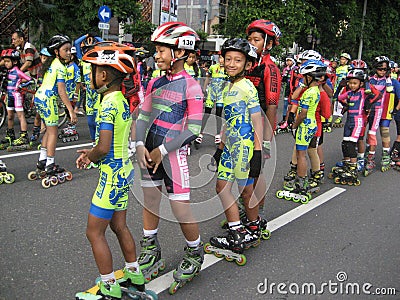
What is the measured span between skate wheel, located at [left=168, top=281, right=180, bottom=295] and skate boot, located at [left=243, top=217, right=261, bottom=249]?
1.06 m

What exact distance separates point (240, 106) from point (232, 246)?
4.61 feet

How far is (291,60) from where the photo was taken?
13.7m

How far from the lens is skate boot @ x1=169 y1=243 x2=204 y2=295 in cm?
341

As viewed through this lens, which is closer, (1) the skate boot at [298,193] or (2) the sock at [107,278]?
(2) the sock at [107,278]

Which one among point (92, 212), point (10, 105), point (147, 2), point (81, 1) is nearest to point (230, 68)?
point (92, 212)

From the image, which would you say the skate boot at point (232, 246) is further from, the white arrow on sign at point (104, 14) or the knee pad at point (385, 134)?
the white arrow on sign at point (104, 14)

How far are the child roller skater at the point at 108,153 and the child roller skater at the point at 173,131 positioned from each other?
330 millimetres

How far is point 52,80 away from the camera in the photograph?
6.07 meters

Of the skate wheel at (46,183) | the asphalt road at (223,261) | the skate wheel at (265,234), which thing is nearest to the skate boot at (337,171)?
the asphalt road at (223,261)

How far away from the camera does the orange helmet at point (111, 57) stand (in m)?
2.89

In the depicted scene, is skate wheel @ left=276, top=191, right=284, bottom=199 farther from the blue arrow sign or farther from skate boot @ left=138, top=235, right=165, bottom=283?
the blue arrow sign

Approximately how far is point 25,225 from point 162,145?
2.27m

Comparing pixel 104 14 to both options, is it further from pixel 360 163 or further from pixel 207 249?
pixel 207 249

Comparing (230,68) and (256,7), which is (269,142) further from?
(256,7)
